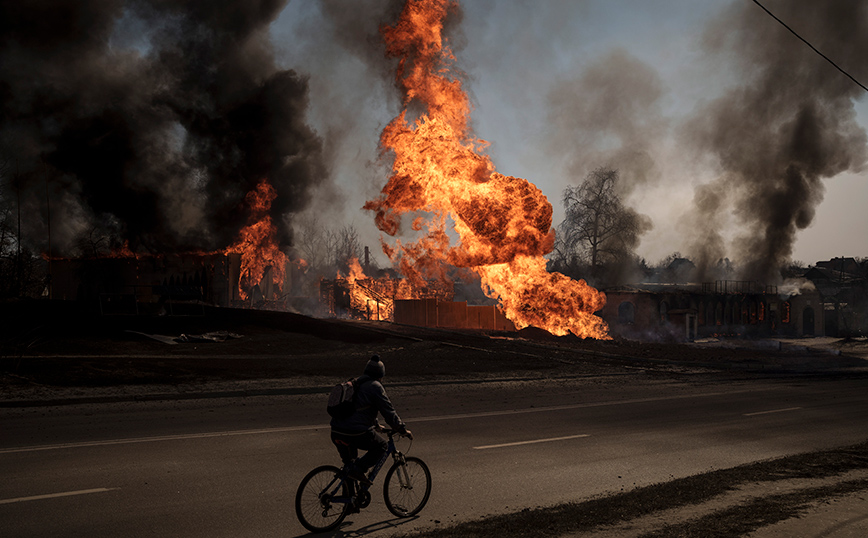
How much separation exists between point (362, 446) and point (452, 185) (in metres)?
27.0

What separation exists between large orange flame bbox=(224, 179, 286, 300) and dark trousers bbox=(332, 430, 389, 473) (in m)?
40.0

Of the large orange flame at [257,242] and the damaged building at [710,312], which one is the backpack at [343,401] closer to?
the large orange flame at [257,242]

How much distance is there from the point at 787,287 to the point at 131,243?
5448 centimetres

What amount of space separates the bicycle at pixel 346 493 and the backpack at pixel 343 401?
0.50 metres

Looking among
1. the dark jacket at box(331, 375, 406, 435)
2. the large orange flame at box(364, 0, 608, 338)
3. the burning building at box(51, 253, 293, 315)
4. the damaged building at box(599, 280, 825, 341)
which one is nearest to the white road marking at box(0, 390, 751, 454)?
the dark jacket at box(331, 375, 406, 435)

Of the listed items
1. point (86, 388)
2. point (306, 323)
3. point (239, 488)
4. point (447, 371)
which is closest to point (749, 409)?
point (447, 371)

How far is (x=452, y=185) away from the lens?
32281 millimetres

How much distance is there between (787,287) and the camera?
196 ft

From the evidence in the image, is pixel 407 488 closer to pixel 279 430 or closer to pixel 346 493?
pixel 346 493

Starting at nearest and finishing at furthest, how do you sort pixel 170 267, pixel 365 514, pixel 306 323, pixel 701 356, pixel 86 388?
pixel 365 514 < pixel 86 388 < pixel 701 356 < pixel 306 323 < pixel 170 267

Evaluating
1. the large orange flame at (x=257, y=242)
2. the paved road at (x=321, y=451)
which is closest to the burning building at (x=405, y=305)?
the large orange flame at (x=257, y=242)

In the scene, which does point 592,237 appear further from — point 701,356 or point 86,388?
point 86,388

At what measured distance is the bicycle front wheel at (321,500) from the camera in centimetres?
579

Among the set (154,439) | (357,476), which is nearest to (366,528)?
(357,476)
